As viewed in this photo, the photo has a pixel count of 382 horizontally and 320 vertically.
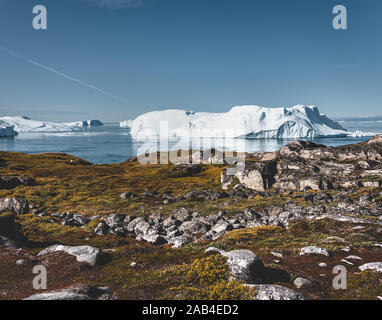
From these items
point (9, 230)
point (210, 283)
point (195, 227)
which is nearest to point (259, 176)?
point (195, 227)

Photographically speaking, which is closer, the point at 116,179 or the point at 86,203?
the point at 86,203

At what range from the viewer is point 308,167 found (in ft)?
161

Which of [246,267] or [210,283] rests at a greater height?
[246,267]

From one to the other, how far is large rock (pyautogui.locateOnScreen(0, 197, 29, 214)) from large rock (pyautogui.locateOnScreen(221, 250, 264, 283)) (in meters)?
31.9

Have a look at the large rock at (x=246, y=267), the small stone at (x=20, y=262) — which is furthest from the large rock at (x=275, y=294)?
the small stone at (x=20, y=262)

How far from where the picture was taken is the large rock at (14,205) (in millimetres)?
33097

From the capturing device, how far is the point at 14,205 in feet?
110

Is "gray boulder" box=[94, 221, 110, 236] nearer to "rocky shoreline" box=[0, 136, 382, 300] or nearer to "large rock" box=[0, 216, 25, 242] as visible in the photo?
"rocky shoreline" box=[0, 136, 382, 300]

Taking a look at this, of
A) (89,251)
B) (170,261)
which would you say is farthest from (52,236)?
(170,261)

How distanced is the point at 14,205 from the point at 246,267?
33925 mm

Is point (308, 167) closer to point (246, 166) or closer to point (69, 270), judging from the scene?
point (246, 166)

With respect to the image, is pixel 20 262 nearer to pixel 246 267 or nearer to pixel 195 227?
pixel 246 267
